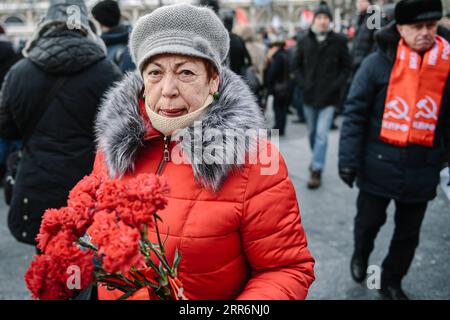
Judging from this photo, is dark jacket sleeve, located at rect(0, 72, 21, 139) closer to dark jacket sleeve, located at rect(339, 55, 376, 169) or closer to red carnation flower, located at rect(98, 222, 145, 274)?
red carnation flower, located at rect(98, 222, 145, 274)

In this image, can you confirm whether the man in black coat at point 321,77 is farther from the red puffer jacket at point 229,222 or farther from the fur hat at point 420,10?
the red puffer jacket at point 229,222

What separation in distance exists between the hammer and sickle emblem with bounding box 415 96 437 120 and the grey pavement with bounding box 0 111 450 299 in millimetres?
1290

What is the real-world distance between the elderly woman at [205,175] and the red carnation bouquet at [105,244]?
0.27 metres

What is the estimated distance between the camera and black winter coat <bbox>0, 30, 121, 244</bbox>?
274 centimetres

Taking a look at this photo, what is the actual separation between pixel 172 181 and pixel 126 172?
19cm

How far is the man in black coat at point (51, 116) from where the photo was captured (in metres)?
2.74

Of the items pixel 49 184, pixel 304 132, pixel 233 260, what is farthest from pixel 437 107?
pixel 304 132

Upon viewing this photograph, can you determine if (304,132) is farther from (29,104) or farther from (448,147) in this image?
(29,104)

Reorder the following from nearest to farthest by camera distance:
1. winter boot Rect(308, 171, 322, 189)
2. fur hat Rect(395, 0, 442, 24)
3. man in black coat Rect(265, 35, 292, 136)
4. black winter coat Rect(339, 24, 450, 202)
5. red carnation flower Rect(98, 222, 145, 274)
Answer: red carnation flower Rect(98, 222, 145, 274), fur hat Rect(395, 0, 442, 24), black winter coat Rect(339, 24, 450, 202), winter boot Rect(308, 171, 322, 189), man in black coat Rect(265, 35, 292, 136)

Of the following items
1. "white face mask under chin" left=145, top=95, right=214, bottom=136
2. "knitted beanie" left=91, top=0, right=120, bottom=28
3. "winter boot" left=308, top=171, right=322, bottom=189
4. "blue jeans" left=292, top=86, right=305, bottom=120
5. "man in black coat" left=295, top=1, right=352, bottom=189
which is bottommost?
"blue jeans" left=292, top=86, right=305, bottom=120

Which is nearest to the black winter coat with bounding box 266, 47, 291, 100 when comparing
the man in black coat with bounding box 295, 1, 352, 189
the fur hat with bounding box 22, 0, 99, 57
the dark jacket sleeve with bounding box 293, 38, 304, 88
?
the dark jacket sleeve with bounding box 293, 38, 304, 88

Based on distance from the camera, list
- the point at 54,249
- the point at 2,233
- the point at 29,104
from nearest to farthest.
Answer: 1. the point at 54,249
2. the point at 29,104
3. the point at 2,233

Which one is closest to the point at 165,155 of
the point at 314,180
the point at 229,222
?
the point at 229,222

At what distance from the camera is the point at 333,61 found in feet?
20.0
